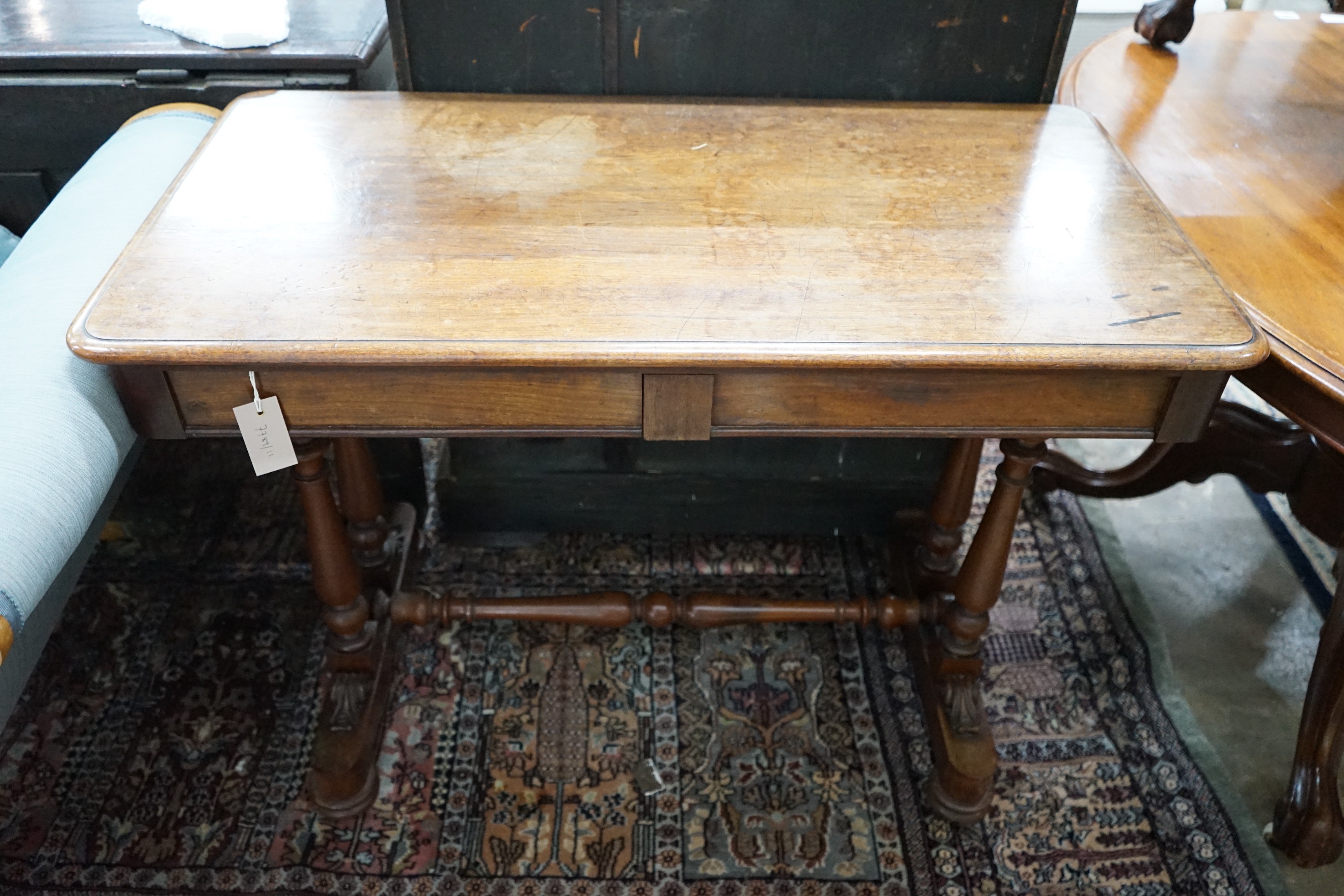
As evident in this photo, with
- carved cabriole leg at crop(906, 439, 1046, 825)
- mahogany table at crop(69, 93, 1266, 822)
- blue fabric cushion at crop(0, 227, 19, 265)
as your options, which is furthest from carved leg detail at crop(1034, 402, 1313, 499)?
blue fabric cushion at crop(0, 227, 19, 265)

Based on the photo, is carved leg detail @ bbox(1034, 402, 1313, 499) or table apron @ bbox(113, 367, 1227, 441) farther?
carved leg detail @ bbox(1034, 402, 1313, 499)

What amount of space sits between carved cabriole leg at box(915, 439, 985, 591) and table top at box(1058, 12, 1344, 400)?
1.58 ft

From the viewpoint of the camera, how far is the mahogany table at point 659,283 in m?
0.96

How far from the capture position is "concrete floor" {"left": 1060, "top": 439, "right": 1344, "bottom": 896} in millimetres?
1604

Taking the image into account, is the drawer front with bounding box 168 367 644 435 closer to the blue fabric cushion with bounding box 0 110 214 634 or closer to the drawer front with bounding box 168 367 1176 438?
the drawer front with bounding box 168 367 1176 438

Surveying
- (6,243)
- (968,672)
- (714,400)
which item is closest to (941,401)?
(714,400)

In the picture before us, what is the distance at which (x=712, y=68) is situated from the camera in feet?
4.76

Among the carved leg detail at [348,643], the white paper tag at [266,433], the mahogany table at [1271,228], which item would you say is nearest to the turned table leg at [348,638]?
the carved leg detail at [348,643]

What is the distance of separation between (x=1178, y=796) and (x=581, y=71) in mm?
1456

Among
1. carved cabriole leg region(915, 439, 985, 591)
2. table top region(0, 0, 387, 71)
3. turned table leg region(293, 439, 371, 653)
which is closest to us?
turned table leg region(293, 439, 371, 653)

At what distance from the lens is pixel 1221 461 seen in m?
1.85

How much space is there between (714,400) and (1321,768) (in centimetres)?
Answer: 113

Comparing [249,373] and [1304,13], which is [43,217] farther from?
[1304,13]

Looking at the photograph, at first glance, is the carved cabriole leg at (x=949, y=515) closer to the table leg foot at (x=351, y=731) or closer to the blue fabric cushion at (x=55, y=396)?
the table leg foot at (x=351, y=731)
